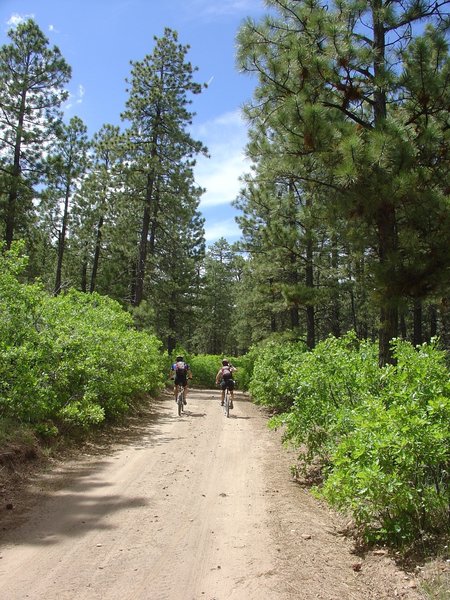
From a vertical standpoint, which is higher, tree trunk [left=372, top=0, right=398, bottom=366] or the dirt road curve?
tree trunk [left=372, top=0, right=398, bottom=366]

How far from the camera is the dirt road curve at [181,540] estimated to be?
3801 mm

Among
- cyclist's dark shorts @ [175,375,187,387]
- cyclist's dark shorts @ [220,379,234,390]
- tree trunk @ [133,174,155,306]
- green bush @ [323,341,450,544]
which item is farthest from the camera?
tree trunk @ [133,174,155,306]

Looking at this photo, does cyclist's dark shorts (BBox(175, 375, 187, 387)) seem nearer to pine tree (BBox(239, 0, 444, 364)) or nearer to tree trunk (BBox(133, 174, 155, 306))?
pine tree (BBox(239, 0, 444, 364))

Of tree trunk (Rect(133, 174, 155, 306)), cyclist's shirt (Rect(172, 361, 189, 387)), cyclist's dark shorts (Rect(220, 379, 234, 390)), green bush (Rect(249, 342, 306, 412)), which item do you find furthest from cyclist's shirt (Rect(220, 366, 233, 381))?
tree trunk (Rect(133, 174, 155, 306))

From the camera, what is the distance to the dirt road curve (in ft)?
12.5

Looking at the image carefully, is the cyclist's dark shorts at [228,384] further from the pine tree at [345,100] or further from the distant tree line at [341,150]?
the pine tree at [345,100]

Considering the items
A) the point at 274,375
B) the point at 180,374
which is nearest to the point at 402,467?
the point at 274,375

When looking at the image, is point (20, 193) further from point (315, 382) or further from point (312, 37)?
point (315, 382)

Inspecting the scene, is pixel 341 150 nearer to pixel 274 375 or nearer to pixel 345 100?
pixel 345 100

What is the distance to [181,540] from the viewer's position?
15.6ft

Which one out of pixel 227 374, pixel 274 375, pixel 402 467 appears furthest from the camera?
pixel 227 374

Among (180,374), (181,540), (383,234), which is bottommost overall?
(181,540)

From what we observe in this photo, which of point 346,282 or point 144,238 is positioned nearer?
point 346,282

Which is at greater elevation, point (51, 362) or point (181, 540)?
point (51, 362)
